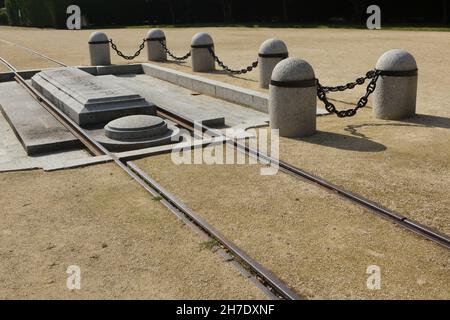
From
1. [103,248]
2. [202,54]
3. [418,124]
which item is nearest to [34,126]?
[103,248]

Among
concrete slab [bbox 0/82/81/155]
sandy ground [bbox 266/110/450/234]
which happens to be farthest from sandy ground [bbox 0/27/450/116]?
concrete slab [bbox 0/82/81/155]

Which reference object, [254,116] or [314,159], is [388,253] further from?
[254,116]

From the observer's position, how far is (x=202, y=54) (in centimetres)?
1419

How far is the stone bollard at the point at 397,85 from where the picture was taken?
7797 millimetres

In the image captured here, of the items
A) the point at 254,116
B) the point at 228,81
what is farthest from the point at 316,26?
the point at 254,116

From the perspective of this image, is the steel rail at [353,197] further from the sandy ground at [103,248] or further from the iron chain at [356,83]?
the iron chain at [356,83]

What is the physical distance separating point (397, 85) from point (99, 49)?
36.5ft

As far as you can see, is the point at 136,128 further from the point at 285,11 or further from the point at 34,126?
the point at 285,11

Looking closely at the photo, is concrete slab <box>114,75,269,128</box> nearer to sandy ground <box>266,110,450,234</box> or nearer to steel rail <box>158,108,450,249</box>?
steel rail <box>158,108,450,249</box>

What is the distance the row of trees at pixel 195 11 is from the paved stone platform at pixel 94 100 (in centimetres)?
2497

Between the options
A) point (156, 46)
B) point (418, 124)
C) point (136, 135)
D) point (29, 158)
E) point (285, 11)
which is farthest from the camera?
point (285, 11)

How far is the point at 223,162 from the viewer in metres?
6.48

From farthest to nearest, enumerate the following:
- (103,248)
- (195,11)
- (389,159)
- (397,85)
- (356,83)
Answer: (195,11)
(356,83)
(397,85)
(389,159)
(103,248)

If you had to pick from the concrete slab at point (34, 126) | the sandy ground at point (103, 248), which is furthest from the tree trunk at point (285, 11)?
the sandy ground at point (103, 248)
